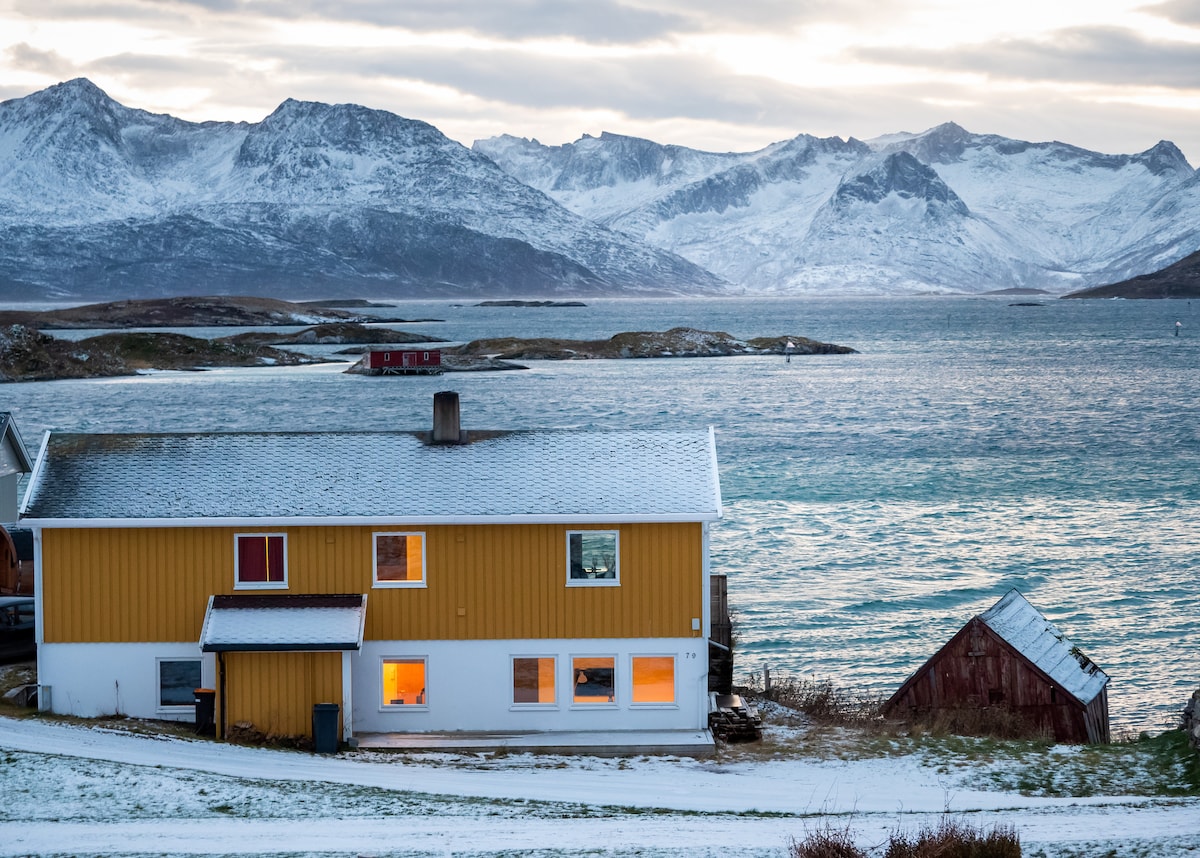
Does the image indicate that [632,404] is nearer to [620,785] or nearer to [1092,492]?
[1092,492]

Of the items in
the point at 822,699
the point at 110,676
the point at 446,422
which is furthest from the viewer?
the point at 822,699

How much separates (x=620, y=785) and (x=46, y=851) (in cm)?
853

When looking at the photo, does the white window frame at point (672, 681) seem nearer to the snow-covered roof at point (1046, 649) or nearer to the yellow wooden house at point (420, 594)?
the yellow wooden house at point (420, 594)

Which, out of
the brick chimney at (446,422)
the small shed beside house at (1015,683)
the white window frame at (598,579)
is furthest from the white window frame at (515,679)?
the small shed beside house at (1015,683)

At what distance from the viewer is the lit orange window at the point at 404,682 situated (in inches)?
1078

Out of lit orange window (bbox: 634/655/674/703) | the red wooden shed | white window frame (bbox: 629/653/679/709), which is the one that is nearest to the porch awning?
white window frame (bbox: 629/653/679/709)

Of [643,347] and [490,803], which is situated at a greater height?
[643,347]

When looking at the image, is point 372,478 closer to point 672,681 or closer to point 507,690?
point 507,690

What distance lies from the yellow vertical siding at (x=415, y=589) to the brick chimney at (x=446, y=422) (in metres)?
2.82

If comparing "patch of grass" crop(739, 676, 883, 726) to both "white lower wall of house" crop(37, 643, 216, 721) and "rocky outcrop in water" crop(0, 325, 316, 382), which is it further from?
"rocky outcrop in water" crop(0, 325, 316, 382)

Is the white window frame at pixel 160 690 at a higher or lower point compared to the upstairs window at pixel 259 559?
lower

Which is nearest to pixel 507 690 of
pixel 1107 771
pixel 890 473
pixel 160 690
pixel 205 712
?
pixel 205 712

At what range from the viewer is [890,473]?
245 ft

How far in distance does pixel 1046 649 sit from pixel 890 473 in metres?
45.8
